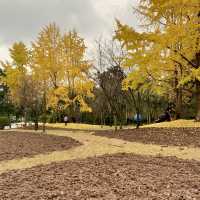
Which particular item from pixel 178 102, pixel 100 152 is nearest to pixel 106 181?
pixel 100 152

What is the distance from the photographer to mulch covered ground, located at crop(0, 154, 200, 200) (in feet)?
18.7

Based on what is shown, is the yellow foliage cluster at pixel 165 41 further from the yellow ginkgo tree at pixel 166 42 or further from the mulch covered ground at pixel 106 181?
the mulch covered ground at pixel 106 181

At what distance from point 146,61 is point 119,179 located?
12.1 meters

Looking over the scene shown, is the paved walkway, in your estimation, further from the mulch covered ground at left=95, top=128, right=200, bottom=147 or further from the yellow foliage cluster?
the yellow foliage cluster

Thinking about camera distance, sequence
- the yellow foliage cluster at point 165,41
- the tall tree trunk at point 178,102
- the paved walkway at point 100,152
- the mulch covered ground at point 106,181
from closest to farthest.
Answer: the mulch covered ground at point 106,181 → the paved walkway at point 100,152 → the yellow foliage cluster at point 165,41 → the tall tree trunk at point 178,102

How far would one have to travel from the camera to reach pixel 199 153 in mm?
11117

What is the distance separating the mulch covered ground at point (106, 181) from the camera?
570cm

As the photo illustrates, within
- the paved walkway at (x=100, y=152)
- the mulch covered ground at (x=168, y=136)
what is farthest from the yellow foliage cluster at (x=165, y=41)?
the paved walkway at (x=100, y=152)

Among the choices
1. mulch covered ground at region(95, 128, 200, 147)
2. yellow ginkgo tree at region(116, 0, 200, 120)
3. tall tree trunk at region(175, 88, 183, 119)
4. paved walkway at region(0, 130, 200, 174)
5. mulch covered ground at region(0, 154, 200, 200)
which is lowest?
mulch covered ground at region(0, 154, 200, 200)

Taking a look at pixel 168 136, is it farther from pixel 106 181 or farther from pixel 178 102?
pixel 106 181

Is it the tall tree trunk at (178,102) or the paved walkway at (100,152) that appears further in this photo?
the tall tree trunk at (178,102)

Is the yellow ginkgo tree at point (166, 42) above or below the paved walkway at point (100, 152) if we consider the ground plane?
above

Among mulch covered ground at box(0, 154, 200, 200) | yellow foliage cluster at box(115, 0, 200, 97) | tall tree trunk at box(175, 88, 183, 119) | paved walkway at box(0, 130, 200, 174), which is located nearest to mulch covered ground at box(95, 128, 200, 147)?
paved walkway at box(0, 130, 200, 174)

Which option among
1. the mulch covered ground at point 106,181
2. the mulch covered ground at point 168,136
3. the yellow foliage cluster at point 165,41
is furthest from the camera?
the yellow foliage cluster at point 165,41
